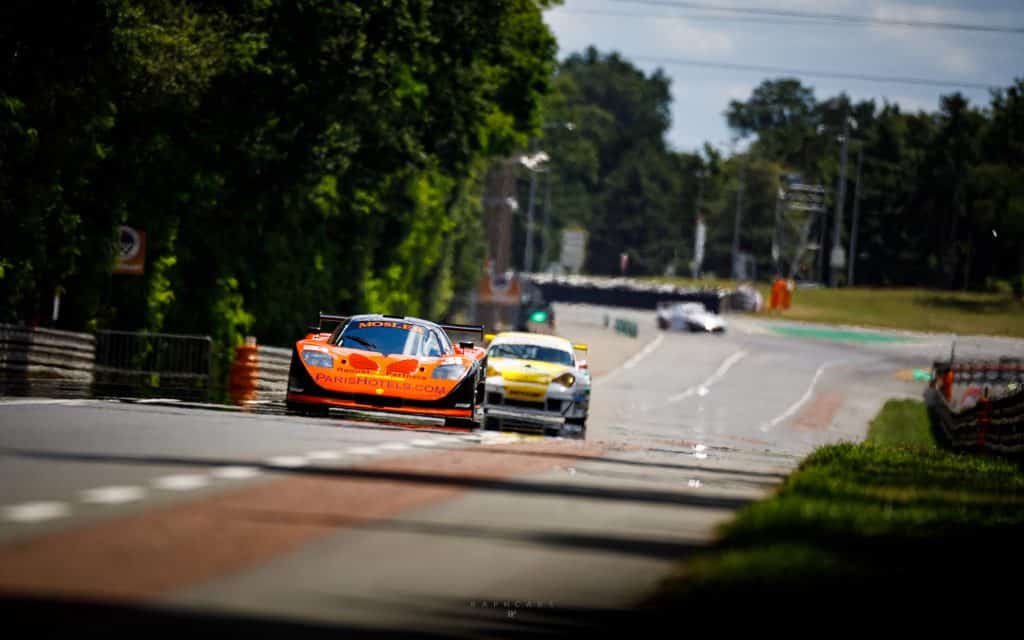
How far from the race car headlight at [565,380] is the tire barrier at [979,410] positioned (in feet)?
22.9

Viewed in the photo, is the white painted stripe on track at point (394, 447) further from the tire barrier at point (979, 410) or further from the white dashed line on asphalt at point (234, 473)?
the tire barrier at point (979, 410)

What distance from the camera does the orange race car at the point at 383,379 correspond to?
2166 centimetres

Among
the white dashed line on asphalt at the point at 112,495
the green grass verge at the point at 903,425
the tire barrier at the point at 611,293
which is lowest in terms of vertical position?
the green grass verge at the point at 903,425

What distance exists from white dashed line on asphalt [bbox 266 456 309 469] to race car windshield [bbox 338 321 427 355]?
8175 mm

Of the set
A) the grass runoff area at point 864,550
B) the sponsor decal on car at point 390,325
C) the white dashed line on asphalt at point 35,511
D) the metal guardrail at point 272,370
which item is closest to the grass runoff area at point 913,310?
the metal guardrail at point 272,370

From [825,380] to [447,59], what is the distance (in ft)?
75.9

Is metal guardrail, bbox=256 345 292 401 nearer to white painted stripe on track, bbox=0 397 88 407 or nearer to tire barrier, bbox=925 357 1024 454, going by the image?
tire barrier, bbox=925 357 1024 454

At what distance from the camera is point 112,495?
1071 cm

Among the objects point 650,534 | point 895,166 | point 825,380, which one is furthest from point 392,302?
point 895,166

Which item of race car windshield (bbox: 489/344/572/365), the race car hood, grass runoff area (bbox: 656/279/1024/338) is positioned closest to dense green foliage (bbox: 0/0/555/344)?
race car windshield (bbox: 489/344/572/365)

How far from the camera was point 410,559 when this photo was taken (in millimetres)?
9227

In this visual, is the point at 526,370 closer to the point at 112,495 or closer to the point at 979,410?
the point at 979,410

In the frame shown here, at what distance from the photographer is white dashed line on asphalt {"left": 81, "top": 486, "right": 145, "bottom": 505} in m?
10.4

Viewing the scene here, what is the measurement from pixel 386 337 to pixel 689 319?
2839 inches
